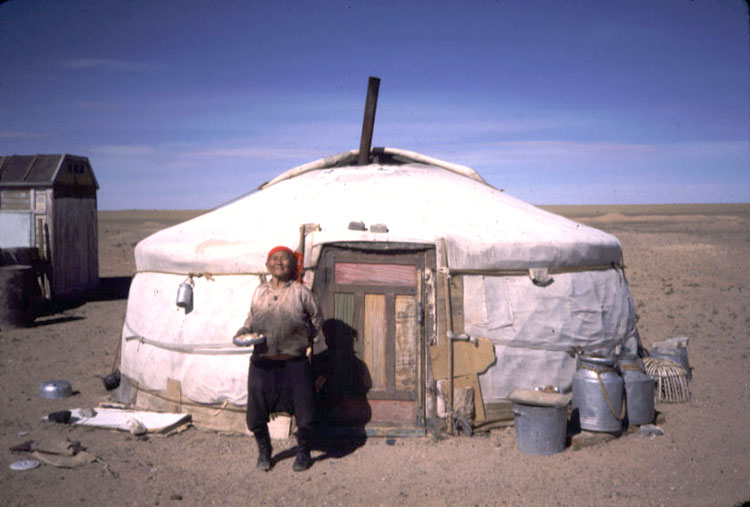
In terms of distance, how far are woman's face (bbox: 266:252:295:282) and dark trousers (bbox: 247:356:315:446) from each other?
0.71 metres

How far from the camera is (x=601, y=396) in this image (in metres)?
5.62

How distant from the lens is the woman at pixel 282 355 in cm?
494

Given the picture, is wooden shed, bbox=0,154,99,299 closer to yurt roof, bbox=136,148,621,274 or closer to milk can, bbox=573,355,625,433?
yurt roof, bbox=136,148,621,274

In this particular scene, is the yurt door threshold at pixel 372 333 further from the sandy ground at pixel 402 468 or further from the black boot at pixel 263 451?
the black boot at pixel 263 451

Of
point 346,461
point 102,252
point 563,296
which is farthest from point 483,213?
point 102,252

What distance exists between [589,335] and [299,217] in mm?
3271

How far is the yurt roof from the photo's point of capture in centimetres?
585

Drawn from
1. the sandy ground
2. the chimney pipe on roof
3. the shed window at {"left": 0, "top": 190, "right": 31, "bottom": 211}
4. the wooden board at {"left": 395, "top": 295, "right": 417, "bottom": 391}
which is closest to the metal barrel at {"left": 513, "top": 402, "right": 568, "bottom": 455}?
the sandy ground

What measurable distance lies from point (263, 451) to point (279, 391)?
563 millimetres

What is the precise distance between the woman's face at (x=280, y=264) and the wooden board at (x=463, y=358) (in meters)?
1.63

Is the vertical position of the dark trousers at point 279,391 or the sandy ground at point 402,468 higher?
the dark trousers at point 279,391

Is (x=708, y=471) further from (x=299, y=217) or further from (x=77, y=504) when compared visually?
(x=77, y=504)

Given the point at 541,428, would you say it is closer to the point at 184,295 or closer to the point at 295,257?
the point at 295,257

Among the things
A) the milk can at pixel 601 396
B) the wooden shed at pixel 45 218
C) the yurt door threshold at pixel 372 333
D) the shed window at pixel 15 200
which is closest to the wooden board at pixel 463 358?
the yurt door threshold at pixel 372 333
